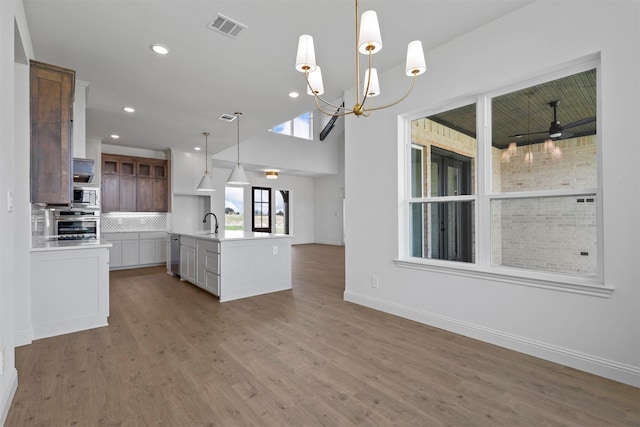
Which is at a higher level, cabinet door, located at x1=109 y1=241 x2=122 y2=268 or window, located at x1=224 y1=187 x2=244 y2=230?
window, located at x1=224 y1=187 x2=244 y2=230

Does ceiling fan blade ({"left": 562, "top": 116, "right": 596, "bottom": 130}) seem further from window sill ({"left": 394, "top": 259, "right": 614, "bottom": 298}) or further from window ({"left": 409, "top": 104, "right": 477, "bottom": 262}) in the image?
window sill ({"left": 394, "top": 259, "right": 614, "bottom": 298})

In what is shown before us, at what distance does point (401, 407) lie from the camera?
187 centimetres

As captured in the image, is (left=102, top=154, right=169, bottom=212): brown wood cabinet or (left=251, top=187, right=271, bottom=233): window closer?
(left=102, top=154, right=169, bottom=212): brown wood cabinet

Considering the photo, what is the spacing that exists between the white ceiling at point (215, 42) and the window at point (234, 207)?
5.23 metres

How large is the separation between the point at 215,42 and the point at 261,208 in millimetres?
8056

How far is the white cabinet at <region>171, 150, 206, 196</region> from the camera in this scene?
7.43 metres

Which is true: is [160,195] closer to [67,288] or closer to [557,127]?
[67,288]

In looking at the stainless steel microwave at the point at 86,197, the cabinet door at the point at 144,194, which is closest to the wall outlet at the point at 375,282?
the stainless steel microwave at the point at 86,197

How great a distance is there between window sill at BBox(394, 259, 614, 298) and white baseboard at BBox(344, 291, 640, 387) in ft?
1.48

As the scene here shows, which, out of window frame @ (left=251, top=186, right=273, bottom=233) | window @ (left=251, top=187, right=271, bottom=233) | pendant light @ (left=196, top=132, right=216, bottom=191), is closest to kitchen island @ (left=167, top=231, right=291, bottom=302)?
pendant light @ (left=196, top=132, right=216, bottom=191)

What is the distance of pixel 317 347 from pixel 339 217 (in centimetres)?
Answer: 861

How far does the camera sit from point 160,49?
3.09 meters

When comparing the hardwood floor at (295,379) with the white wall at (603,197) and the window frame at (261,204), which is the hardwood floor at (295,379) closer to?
the white wall at (603,197)

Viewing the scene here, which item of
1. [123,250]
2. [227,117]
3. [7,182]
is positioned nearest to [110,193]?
[123,250]
